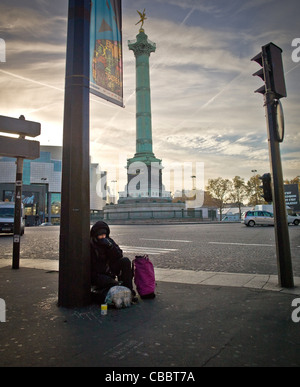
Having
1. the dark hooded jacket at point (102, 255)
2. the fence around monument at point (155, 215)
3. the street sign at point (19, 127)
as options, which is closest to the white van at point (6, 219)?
the street sign at point (19, 127)

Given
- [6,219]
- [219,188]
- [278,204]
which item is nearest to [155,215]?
[6,219]

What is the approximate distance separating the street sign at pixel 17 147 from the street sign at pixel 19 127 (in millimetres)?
182

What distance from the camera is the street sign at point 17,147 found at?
6.88 m

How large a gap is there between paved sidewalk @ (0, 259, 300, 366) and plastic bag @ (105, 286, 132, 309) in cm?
11

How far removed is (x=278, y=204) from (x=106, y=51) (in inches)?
155

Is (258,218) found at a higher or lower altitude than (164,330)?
higher

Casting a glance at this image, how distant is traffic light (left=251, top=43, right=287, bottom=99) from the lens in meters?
5.43

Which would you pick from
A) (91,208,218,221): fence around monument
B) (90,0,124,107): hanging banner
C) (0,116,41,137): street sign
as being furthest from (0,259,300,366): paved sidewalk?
(91,208,218,221): fence around monument

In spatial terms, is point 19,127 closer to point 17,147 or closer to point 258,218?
point 17,147

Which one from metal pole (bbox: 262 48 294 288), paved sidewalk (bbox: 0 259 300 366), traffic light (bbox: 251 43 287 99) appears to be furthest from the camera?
traffic light (bbox: 251 43 287 99)

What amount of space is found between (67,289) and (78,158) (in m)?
1.84

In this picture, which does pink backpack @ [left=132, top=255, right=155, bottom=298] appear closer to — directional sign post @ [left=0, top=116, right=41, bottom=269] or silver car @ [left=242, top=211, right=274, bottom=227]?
directional sign post @ [left=0, top=116, right=41, bottom=269]

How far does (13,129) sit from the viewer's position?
6.99 m

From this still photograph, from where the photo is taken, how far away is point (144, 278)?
4504 mm
